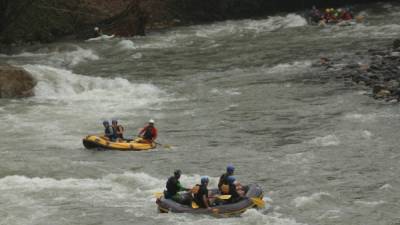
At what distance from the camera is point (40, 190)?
19250mm

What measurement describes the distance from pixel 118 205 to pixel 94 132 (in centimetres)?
780

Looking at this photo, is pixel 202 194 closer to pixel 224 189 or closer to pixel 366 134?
pixel 224 189

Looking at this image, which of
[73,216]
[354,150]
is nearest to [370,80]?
[354,150]

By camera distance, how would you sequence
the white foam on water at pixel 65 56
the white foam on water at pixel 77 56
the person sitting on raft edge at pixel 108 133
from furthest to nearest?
1. the white foam on water at pixel 77 56
2. the white foam on water at pixel 65 56
3. the person sitting on raft edge at pixel 108 133

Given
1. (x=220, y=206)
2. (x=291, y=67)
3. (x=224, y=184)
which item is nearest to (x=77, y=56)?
(x=291, y=67)

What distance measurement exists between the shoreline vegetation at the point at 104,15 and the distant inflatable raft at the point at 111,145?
2387 centimetres

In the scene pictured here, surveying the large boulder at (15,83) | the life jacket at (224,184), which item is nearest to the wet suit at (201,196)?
the life jacket at (224,184)

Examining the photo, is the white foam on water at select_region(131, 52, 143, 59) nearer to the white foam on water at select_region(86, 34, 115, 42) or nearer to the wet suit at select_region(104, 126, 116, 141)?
the white foam on water at select_region(86, 34, 115, 42)

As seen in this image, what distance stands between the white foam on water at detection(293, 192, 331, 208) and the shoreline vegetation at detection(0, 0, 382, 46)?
30972 millimetres

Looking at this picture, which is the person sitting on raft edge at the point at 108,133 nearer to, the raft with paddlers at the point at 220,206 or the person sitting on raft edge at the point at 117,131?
the person sitting on raft edge at the point at 117,131

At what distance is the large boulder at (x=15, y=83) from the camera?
102 feet

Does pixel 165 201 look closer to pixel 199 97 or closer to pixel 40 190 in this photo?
pixel 40 190

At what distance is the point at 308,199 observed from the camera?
18328 mm

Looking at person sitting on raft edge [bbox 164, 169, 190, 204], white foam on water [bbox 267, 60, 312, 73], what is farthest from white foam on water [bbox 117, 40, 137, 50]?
person sitting on raft edge [bbox 164, 169, 190, 204]
